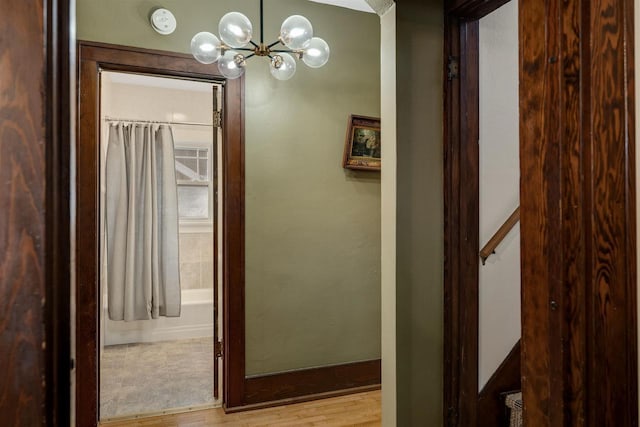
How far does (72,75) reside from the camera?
0.82 m

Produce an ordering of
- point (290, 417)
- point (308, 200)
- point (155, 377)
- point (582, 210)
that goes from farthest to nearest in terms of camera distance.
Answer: point (155, 377) → point (308, 200) → point (290, 417) → point (582, 210)

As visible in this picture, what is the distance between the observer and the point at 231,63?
2.33 meters

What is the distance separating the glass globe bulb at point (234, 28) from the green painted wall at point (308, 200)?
0.67 m

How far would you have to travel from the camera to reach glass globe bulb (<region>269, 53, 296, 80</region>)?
2.38m

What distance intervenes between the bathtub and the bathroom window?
0.89 metres

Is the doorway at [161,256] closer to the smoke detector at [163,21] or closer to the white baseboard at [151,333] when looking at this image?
the white baseboard at [151,333]

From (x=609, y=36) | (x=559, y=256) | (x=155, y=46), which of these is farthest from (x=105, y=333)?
(x=609, y=36)

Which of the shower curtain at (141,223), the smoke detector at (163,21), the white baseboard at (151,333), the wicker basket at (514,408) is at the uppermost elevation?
the smoke detector at (163,21)

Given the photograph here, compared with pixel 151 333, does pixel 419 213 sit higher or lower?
higher

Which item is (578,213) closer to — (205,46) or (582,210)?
(582,210)

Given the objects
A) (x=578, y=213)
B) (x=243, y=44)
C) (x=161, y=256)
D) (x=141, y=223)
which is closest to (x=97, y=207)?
(x=243, y=44)

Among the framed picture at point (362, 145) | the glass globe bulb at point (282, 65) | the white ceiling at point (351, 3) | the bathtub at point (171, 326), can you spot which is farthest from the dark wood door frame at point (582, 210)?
the bathtub at point (171, 326)

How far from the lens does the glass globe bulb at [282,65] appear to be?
238 cm

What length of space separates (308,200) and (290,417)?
56.1 inches
